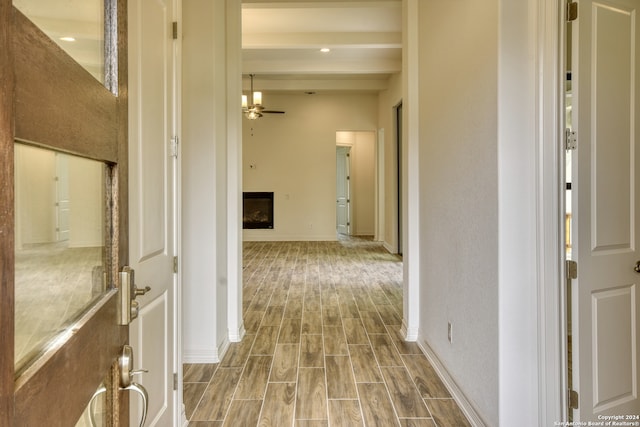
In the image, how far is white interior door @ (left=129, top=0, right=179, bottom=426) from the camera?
49.6 inches

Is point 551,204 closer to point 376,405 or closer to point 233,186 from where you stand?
point 376,405

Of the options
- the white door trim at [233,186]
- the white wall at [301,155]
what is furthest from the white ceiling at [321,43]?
the white door trim at [233,186]

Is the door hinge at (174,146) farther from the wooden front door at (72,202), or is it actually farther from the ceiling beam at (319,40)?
the ceiling beam at (319,40)

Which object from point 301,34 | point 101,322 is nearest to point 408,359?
point 101,322

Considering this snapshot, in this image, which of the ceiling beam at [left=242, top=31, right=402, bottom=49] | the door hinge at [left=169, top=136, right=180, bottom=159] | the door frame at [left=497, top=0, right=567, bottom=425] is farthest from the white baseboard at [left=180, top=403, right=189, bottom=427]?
the ceiling beam at [left=242, top=31, right=402, bottom=49]

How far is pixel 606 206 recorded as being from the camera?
1623 mm

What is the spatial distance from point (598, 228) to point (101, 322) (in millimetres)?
1910

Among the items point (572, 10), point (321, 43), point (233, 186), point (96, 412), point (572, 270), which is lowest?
point (96, 412)

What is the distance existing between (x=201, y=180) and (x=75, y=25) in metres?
1.87

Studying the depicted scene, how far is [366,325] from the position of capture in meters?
3.35

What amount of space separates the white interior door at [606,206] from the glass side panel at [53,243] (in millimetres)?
1790

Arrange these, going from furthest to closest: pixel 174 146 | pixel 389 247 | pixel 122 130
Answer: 1. pixel 389 247
2. pixel 174 146
3. pixel 122 130

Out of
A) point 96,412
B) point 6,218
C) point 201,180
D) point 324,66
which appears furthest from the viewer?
point 324,66

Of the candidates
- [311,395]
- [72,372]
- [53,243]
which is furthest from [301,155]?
[72,372]
